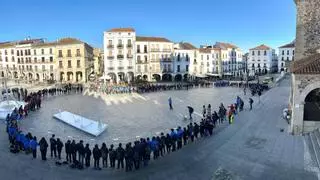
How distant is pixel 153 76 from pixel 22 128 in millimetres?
48016

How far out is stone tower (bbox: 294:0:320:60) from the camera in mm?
25969

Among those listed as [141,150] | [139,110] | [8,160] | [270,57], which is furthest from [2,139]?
[270,57]

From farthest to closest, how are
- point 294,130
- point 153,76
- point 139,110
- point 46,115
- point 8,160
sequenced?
point 153,76 → point 139,110 → point 46,115 → point 294,130 → point 8,160

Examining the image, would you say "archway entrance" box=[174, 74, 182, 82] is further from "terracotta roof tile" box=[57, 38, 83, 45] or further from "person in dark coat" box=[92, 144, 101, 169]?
"person in dark coat" box=[92, 144, 101, 169]

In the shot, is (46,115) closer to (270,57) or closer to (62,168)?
(62,168)

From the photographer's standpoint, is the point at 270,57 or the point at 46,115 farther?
the point at 270,57

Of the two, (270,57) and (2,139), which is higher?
(270,57)

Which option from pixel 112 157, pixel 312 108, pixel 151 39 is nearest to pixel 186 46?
pixel 151 39

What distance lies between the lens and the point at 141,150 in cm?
1561

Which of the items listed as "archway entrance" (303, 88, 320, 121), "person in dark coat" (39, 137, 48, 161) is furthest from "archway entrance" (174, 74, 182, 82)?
"person in dark coat" (39, 137, 48, 161)

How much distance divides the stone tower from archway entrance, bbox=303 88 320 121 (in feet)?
13.2

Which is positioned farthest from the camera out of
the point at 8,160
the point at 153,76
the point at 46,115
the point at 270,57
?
the point at 270,57

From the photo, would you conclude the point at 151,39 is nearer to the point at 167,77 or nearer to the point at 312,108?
the point at 167,77

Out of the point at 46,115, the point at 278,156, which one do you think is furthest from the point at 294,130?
the point at 46,115
